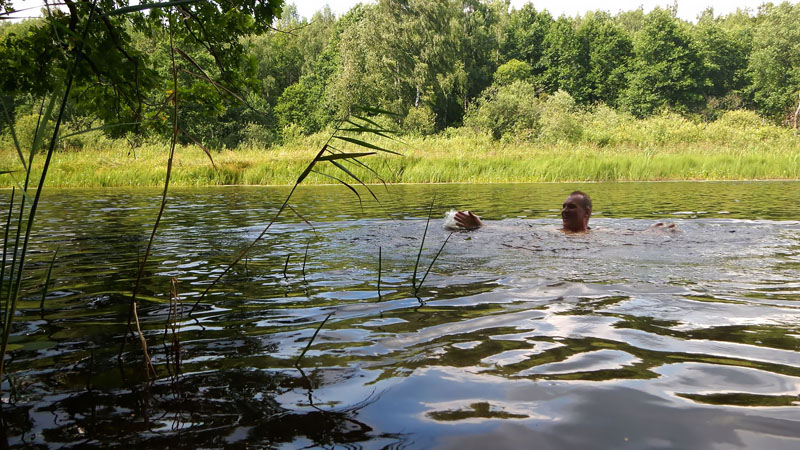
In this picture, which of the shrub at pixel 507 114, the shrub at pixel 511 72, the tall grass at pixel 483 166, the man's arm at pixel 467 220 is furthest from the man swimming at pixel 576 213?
the shrub at pixel 511 72

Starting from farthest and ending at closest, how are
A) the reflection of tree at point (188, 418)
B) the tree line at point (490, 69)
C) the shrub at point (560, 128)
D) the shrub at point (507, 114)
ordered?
the tree line at point (490, 69) < the shrub at point (507, 114) < the shrub at point (560, 128) < the reflection of tree at point (188, 418)

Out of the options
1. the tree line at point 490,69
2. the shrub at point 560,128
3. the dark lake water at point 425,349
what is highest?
the tree line at point 490,69

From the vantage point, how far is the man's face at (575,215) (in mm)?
6943

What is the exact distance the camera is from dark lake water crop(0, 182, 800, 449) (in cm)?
196

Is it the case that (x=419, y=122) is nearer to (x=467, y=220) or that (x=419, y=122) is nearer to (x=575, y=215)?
(x=467, y=220)

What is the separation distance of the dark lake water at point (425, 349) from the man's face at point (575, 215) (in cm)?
49

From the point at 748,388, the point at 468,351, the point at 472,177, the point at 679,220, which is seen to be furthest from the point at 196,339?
the point at 472,177

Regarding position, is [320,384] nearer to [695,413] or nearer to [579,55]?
[695,413]

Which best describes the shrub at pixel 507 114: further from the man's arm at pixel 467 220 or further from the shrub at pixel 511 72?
the man's arm at pixel 467 220

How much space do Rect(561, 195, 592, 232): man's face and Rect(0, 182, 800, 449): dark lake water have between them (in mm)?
495

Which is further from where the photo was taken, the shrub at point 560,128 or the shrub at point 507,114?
the shrub at point 507,114

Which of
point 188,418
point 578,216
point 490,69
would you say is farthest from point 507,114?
point 188,418

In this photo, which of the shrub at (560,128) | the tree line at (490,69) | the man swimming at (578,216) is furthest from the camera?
the tree line at (490,69)

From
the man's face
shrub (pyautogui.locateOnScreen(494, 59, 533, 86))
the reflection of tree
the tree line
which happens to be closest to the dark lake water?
the reflection of tree
